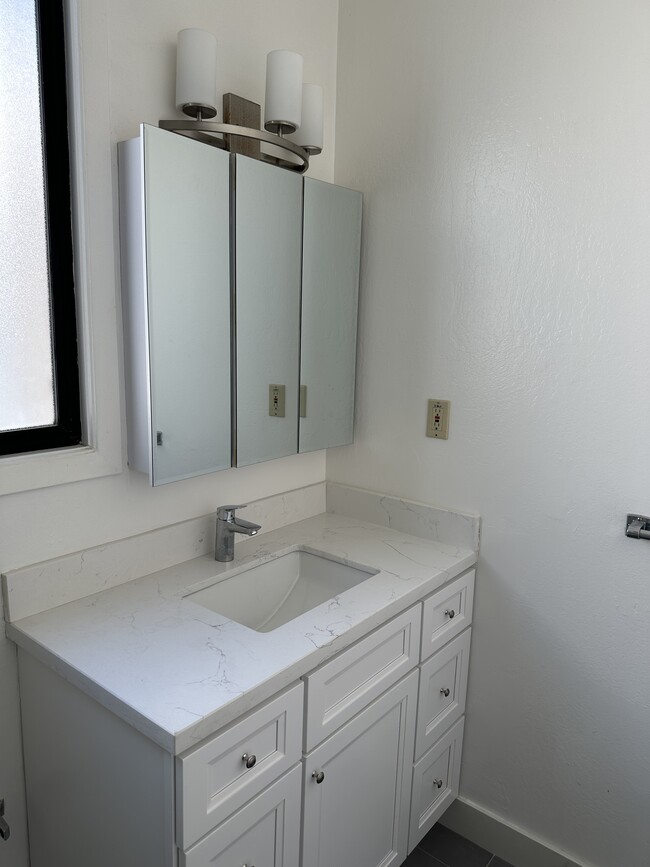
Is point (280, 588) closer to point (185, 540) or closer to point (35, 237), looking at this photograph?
point (185, 540)

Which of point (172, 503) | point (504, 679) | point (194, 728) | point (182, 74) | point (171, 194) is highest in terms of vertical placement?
point (182, 74)

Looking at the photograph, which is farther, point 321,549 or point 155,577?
point 321,549

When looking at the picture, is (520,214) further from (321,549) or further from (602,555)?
(321,549)

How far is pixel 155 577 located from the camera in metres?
1.45

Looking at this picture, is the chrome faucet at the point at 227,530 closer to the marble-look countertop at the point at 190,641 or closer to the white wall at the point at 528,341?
the marble-look countertop at the point at 190,641

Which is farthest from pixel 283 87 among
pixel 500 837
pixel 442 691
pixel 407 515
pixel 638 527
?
pixel 500 837

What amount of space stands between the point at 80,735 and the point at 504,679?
3.63ft

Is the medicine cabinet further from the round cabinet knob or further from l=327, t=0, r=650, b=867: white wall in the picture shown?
the round cabinet knob

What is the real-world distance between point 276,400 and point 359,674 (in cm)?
70

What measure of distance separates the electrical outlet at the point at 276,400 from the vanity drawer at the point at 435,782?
95cm

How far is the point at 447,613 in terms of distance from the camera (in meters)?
1.60

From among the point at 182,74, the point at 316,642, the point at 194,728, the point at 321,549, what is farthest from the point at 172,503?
the point at 182,74

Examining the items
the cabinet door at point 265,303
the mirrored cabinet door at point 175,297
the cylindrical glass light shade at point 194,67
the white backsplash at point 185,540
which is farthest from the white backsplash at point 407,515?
the cylindrical glass light shade at point 194,67

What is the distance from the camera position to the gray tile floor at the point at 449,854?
1721 millimetres
